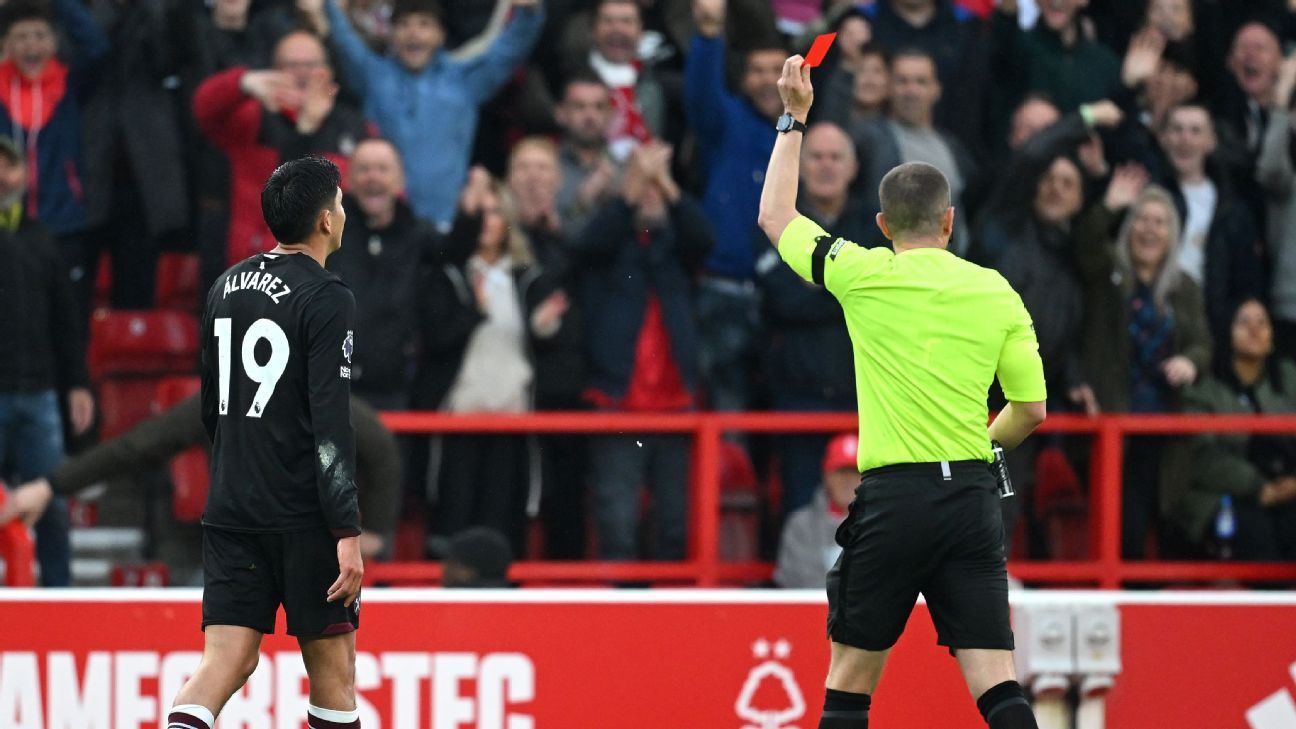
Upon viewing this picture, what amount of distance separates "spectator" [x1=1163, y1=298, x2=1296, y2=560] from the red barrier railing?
1.07 feet

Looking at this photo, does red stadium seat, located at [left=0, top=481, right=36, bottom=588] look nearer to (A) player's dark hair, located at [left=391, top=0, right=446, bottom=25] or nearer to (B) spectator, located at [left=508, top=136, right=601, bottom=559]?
(B) spectator, located at [left=508, top=136, right=601, bottom=559]

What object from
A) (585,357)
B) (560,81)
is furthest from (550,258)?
(560,81)

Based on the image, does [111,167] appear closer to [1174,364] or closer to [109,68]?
[109,68]

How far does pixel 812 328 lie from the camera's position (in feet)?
27.8

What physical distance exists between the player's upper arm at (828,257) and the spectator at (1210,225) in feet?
14.8

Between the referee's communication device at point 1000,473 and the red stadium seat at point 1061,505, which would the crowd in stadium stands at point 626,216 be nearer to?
the red stadium seat at point 1061,505

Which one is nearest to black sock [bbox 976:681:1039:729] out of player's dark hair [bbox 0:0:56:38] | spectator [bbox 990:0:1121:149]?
spectator [bbox 990:0:1121:149]

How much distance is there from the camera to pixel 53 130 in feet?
28.8

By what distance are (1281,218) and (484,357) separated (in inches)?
160

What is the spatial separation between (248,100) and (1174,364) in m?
4.48

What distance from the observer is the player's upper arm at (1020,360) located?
519 cm

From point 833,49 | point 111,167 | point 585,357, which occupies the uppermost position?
point 833,49

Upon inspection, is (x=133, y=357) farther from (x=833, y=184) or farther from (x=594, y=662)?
(x=594, y=662)

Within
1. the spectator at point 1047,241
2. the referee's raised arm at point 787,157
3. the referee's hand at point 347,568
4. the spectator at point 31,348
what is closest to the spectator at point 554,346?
the spectator at point 1047,241
